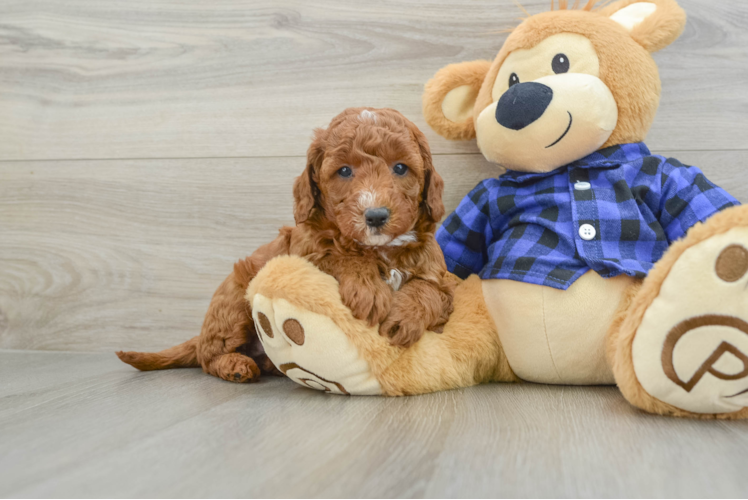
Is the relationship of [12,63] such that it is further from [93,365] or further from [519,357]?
[519,357]

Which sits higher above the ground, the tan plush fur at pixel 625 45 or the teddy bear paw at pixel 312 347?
the tan plush fur at pixel 625 45

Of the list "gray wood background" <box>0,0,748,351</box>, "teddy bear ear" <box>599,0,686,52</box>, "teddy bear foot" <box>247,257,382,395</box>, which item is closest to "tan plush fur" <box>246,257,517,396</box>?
"teddy bear foot" <box>247,257,382,395</box>

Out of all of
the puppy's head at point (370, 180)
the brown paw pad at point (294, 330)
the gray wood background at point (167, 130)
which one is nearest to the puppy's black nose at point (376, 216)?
the puppy's head at point (370, 180)

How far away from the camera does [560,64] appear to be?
1082 mm

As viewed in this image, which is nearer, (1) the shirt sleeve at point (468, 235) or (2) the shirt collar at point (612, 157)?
(2) the shirt collar at point (612, 157)

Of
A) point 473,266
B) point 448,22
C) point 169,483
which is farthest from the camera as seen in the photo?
point 448,22

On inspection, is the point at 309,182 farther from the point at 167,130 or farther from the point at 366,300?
the point at 167,130

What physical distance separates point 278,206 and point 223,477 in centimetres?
95

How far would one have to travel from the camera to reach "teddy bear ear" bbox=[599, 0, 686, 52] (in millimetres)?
1079

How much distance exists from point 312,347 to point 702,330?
23.9 inches

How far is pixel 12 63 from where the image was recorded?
1624 millimetres

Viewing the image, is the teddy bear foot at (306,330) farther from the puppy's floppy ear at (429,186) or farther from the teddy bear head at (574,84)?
the teddy bear head at (574,84)

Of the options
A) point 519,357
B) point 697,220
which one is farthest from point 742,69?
point 519,357

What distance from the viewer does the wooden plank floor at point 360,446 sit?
1.98 feet
